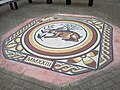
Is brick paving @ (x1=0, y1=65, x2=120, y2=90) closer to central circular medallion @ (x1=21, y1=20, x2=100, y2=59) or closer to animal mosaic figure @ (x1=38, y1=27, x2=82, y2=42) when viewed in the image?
central circular medallion @ (x1=21, y1=20, x2=100, y2=59)

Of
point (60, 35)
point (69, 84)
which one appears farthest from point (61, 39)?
point (69, 84)

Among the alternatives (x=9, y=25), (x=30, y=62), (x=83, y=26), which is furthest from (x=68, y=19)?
(x=30, y=62)

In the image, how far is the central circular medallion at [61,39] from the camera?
304 centimetres

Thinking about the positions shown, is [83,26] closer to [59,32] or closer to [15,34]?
[59,32]

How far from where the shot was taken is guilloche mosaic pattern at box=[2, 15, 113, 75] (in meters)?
2.75

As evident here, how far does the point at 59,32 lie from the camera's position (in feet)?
12.2

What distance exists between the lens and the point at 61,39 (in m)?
3.44

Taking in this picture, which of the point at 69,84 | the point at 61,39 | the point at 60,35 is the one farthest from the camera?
the point at 60,35

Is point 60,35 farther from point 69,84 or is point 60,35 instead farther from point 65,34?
point 69,84

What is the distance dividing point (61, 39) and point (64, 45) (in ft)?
0.85

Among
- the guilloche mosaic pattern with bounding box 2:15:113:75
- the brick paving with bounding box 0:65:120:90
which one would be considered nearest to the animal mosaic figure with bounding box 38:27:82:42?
the guilloche mosaic pattern with bounding box 2:15:113:75

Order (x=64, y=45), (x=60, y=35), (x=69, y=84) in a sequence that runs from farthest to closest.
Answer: (x=60, y=35), (x=64, y=45), (x=69, y=84)

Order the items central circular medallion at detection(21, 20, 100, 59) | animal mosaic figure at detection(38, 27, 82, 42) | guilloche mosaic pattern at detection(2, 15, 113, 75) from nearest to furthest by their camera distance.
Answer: guilloche mosaic pattern at detection(2, 15, 113, 75)
central circular medallion at detection(21, 20, 100, 59)
animal mosaic figure at detection(38, 27, 82, 42)

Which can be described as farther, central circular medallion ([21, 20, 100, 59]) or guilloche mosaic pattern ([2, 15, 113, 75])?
central circular medallion ([21, 20, 100, 59])
